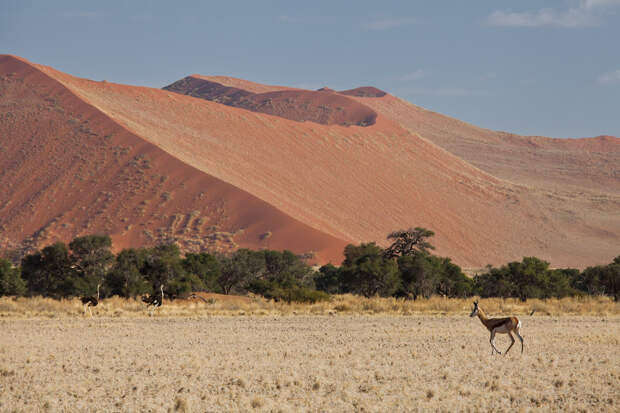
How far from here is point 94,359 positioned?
14.3m

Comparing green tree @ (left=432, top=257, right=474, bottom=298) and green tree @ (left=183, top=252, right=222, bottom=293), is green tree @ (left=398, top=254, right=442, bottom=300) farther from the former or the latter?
green tree @ (left=183, top=252, right=222, bottom=293)

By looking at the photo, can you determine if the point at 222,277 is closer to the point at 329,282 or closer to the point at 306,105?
the point at 329,282

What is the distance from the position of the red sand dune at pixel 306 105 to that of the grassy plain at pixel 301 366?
119694 millimetres

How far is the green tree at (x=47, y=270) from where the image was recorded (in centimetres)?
3509

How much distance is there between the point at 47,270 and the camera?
35.7m

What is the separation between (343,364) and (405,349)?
279 cm

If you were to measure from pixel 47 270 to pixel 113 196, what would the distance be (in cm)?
4258

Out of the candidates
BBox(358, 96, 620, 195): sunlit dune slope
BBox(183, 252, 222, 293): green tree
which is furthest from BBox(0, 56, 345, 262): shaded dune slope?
BBox(358, 96, 620, 195): sunlit dune slope

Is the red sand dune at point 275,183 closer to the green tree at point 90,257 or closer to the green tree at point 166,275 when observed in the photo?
the green tree at point 90,257

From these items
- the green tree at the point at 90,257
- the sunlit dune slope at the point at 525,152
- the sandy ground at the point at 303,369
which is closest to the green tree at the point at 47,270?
the green tree at the point at 90,257

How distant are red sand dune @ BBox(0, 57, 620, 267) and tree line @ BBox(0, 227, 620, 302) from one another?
1137 inches

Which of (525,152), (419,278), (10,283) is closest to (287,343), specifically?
(419,278)

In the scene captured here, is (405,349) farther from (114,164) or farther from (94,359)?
(114,164)

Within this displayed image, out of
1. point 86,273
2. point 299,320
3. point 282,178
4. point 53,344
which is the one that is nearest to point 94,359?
point 53,344
